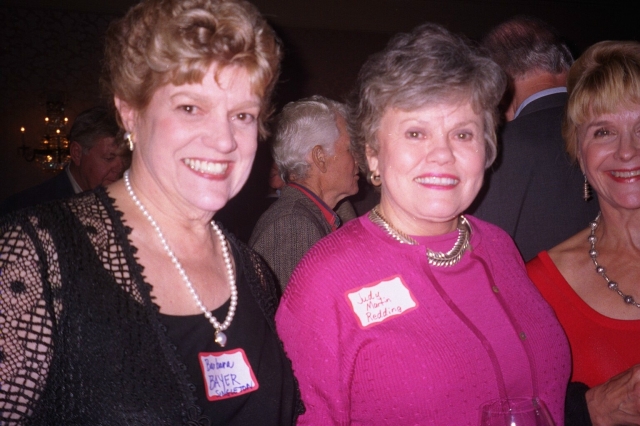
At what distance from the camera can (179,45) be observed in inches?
54.9

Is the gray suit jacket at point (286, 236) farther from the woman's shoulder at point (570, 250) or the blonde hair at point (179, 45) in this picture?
the blonde hair at point (179, 45)

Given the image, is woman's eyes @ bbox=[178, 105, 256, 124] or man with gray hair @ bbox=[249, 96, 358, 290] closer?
woman's eyes @ bbox=[178, 105, 256, 124]

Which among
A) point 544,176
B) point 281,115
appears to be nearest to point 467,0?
point 281,115

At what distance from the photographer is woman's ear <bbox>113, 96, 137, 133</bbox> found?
60.4 inches

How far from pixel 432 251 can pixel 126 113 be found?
1037 mm

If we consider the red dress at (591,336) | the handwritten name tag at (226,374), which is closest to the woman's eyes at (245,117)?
the handwritten name tag at (226,374)

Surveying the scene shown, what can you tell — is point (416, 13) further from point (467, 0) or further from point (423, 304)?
point (423, 304)

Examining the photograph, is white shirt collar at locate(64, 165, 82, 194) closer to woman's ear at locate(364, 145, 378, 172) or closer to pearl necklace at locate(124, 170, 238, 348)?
pearl necklace at locate(124, 170, 238, 348)

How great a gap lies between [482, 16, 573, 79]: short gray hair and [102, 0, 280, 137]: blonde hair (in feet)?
5.29

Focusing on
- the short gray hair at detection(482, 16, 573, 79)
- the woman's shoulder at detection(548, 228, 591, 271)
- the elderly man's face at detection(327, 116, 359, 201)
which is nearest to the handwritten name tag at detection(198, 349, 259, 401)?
the woman's shoulder at detection(548, 228, 591, 271)

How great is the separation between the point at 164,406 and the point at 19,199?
126 inches

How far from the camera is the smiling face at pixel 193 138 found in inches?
Answer: 57.0

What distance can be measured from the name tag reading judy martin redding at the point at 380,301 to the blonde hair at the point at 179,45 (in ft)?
2.20

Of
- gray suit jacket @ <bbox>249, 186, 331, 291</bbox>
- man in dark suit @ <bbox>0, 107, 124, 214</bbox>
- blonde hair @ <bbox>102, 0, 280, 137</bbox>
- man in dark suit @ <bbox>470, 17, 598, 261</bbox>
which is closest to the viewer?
blonde hair @ <bbox>102, 0, 280, 137</bbox>
